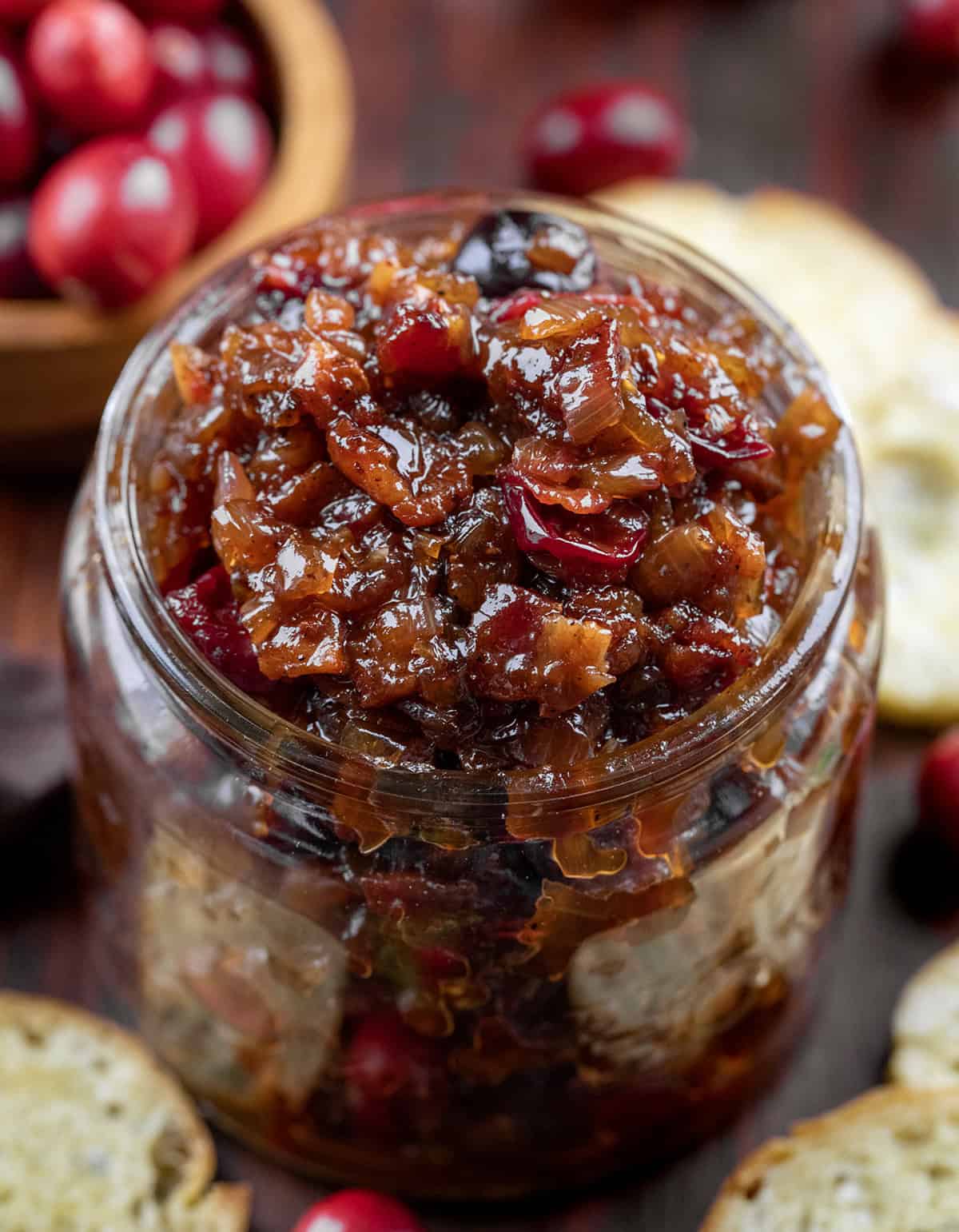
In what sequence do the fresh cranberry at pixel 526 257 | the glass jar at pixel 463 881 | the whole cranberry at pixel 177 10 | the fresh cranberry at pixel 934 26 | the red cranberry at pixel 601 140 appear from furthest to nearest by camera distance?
the fresh cranberry at pixel 934 26 < the red cranberry at pixel 601 140 < the whole cranberry at pixel 177 10 < the fresh cranberry at pixel 526 257 < the glass jar at pixel 463 881

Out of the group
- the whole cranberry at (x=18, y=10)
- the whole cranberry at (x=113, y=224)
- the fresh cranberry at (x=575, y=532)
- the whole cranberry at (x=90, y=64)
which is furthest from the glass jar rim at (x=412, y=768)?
the whole cranberry at (x=18, y=10)

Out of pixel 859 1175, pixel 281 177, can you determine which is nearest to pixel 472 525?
pixel 859 1175

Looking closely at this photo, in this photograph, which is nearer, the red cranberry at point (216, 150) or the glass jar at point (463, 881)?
the glass jar at point (463, 881)

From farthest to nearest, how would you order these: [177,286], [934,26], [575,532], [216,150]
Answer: [934,26]
[216,150]
[177,286]
[575,532]

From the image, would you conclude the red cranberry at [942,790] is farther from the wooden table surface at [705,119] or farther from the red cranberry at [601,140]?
the red cranberry at [601,140]

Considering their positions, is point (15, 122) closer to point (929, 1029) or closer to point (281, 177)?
point (281, 177)

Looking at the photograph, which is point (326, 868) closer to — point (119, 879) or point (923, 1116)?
point (119, 879)

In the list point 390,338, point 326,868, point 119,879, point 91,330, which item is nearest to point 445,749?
point 326,868
